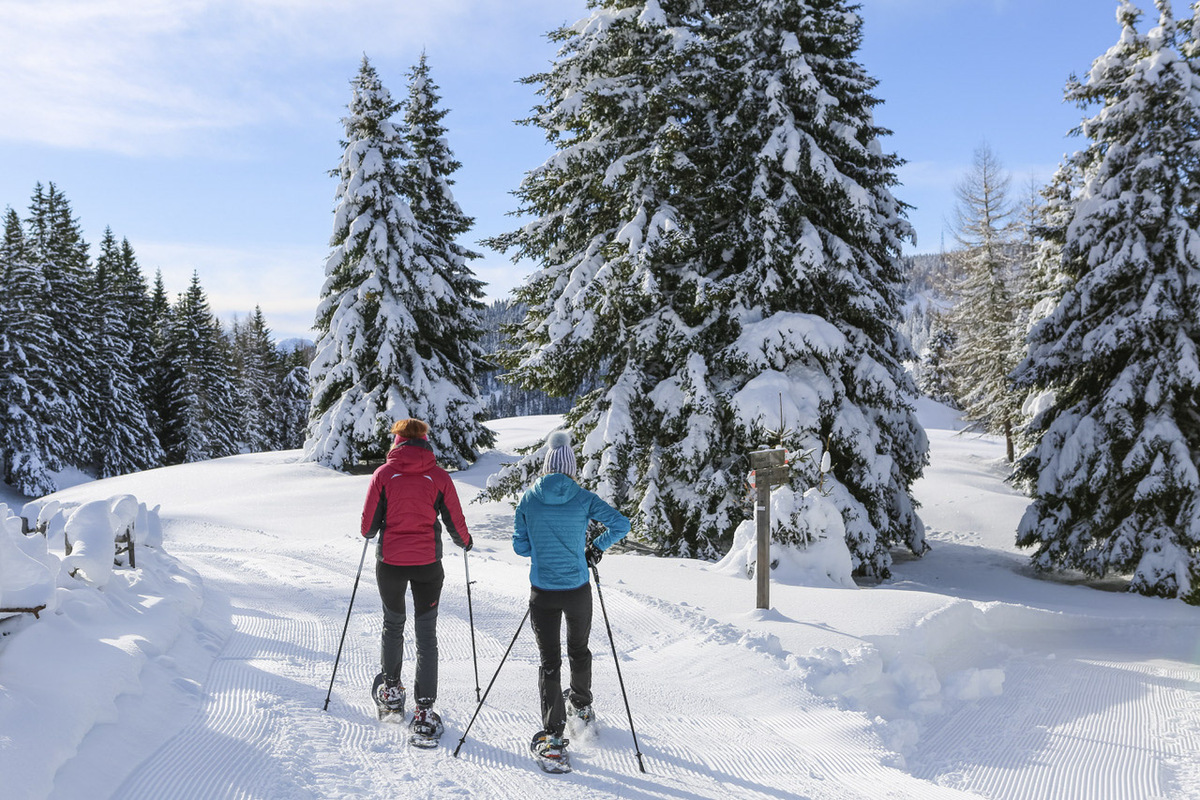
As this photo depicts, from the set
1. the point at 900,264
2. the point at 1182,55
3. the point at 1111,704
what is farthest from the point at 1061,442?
the point at 1111,704

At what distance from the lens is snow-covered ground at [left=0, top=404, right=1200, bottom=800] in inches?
159

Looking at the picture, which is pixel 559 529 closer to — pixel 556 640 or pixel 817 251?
pixel 556 640

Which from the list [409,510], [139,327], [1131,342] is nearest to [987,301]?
[1131,342]

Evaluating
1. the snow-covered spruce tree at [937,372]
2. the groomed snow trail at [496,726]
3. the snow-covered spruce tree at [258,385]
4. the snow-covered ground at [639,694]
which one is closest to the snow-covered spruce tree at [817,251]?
the snow-covered ground at [639,694]

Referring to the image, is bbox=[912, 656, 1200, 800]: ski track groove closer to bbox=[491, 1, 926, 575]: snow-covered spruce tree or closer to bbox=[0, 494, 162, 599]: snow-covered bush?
bbox=[491, 1, 926, 575]: snow-covered spruce tree

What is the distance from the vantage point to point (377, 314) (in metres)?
20.7

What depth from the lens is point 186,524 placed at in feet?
55.8

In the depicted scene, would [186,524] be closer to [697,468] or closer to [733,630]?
[697,468]

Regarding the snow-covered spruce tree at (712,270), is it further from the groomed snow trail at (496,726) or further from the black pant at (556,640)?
the black pant at (556,640)

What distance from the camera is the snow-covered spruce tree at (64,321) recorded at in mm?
33188

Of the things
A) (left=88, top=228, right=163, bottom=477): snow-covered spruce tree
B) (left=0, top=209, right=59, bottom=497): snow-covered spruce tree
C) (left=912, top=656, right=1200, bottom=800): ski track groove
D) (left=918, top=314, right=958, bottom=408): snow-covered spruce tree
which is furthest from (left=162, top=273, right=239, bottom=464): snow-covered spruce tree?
(left=918, top=314, right=958, bottom=408): snow-covered spruce tree

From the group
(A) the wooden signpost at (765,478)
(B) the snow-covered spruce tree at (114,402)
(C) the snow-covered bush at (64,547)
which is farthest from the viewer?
(B) the snow-covered spruce tree at (114,402)

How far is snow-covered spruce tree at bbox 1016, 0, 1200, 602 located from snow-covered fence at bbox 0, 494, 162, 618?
14452mm

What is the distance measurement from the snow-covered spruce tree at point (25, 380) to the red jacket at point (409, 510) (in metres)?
33.9
